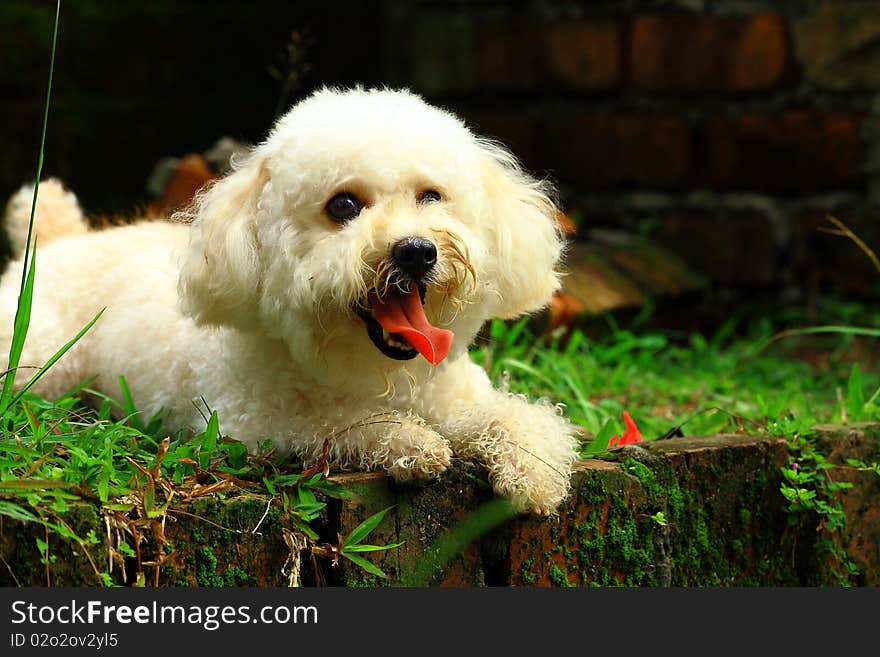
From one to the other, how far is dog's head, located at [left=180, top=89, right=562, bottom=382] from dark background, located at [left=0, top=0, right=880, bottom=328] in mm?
2707

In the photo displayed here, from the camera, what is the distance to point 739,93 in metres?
4.93

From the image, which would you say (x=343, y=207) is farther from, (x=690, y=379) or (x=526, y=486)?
(x=690, y=379)

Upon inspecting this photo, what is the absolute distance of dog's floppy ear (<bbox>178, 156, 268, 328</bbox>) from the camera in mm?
2377

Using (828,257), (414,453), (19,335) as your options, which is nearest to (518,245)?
(414,453)

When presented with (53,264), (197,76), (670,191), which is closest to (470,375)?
(53,264)

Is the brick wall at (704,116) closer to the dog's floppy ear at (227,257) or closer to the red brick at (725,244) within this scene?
the red brick at (725,244)

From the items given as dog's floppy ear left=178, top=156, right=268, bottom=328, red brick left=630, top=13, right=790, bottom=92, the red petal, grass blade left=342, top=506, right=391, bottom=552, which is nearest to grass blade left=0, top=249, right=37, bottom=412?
dog's floppy ear left=178, top=156, right=268, bottom=328

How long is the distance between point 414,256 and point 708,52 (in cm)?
313

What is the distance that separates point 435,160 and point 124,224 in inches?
62.3

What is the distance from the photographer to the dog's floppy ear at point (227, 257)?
7.80 feet

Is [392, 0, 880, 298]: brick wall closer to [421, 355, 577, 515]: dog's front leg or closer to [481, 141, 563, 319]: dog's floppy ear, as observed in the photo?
[481, 141, 563, 319]: dog's floppy ear

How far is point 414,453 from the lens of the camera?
2.25 m

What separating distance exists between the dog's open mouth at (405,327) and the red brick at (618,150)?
299cm

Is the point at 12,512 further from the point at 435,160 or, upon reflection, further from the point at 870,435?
the point at 870,435
